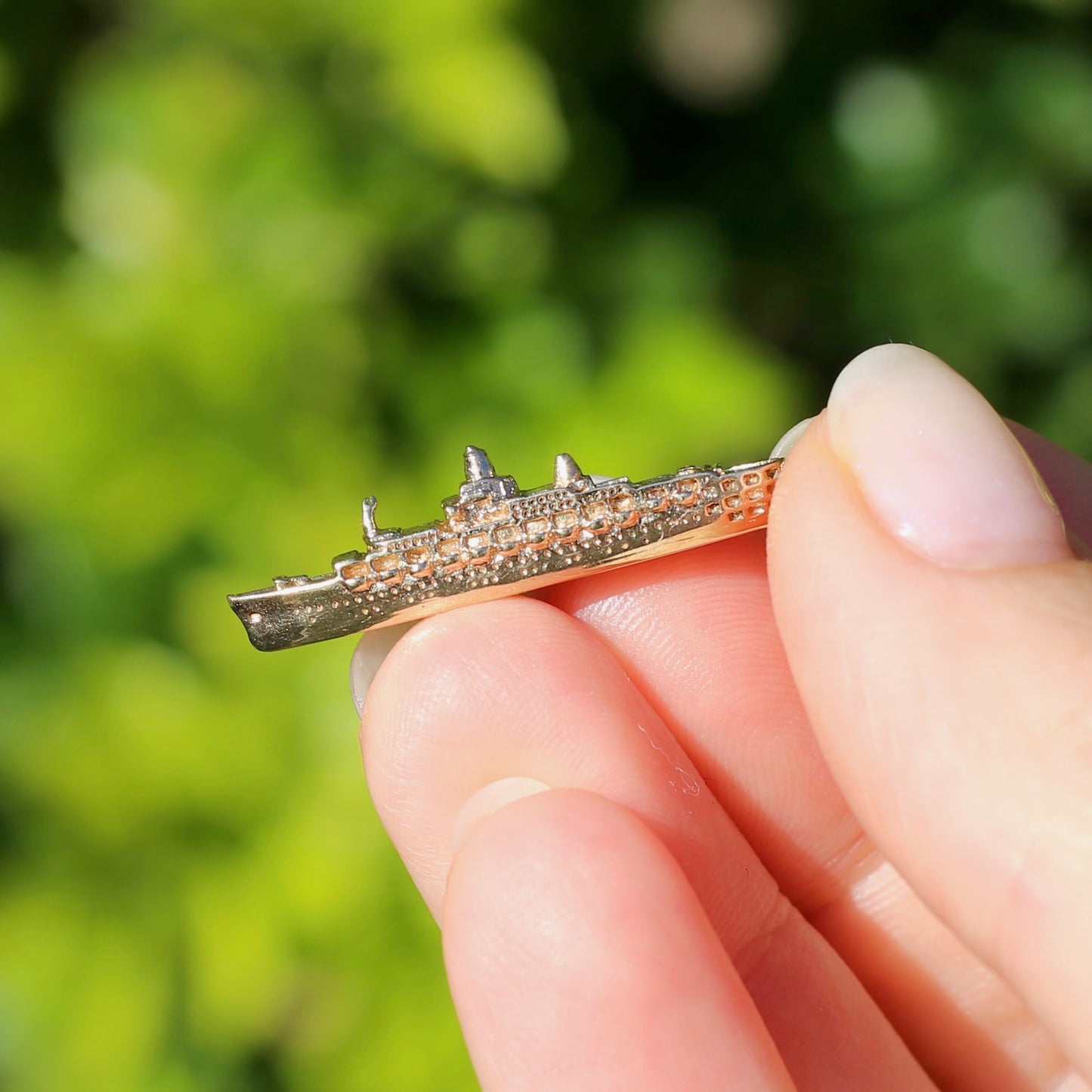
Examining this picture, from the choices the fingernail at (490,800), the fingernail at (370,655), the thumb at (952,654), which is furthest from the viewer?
the fingernail at (370,655)

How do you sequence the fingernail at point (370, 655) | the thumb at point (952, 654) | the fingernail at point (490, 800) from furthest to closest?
the fingernail at point (370, 655) → the fingernail at point (490, 800) → the thumb at point (952, 654)

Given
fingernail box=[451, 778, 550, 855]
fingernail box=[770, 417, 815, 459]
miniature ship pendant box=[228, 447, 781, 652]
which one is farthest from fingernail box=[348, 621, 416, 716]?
fingernail box=[770, 417, 815, 459]

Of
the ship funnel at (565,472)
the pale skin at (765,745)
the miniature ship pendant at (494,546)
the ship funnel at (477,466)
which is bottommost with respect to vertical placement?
the pale skin at (765,745)

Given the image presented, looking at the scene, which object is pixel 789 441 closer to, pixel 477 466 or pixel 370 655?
pixel 477 466

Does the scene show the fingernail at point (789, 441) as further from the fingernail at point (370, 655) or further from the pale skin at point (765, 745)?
the fingernail at point (370, 655)

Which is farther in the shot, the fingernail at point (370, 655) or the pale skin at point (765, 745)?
the fingernail at point (370, 655)

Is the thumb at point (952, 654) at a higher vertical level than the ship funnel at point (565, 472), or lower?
lower

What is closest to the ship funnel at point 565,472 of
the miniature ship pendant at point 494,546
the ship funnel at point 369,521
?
the miniature ship pendant at point 494,546

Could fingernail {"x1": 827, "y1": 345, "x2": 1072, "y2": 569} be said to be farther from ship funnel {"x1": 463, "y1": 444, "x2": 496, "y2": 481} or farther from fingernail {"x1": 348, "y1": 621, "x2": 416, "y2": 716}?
fingernail {"x1": 348, "y1": 621, "x2": 416, "y2": 716}

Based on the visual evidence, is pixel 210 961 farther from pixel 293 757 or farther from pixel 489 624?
pixel 489 624

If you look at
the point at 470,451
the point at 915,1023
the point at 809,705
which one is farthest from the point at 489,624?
the point at 915,1023
